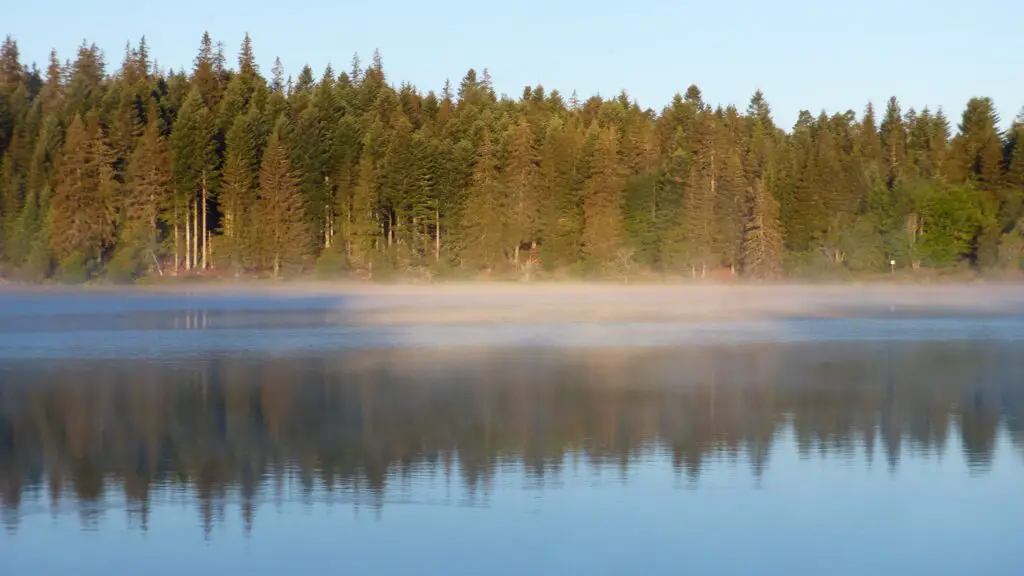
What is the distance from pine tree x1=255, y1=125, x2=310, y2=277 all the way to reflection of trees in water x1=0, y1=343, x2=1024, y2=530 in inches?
2415

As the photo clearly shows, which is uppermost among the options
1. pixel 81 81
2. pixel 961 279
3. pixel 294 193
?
pixel 81 81

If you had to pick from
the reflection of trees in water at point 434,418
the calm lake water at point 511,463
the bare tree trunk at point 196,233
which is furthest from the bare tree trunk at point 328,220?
the reflection of trees in water at point 434,418

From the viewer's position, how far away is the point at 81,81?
358ft

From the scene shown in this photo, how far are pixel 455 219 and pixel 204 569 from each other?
82873 millimetres

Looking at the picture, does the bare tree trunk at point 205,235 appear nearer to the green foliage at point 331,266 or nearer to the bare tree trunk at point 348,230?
the green foliage at point 331,266

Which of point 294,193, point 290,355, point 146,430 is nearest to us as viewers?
point 146,430

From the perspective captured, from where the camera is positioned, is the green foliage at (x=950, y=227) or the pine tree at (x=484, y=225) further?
the green foliage at (x=950, y=227)

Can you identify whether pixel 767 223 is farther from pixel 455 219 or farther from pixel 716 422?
pixel 716 422

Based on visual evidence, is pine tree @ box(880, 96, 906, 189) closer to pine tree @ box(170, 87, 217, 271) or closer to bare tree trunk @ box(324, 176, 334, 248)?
bare tree trunk @ box(324, 176, 334, 248)

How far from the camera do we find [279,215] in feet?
288

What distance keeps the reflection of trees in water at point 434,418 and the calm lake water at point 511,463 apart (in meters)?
0.07

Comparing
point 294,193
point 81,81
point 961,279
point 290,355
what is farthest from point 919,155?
point 290,355

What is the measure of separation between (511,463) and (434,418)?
368 cm

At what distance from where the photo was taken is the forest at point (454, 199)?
87375 mm
